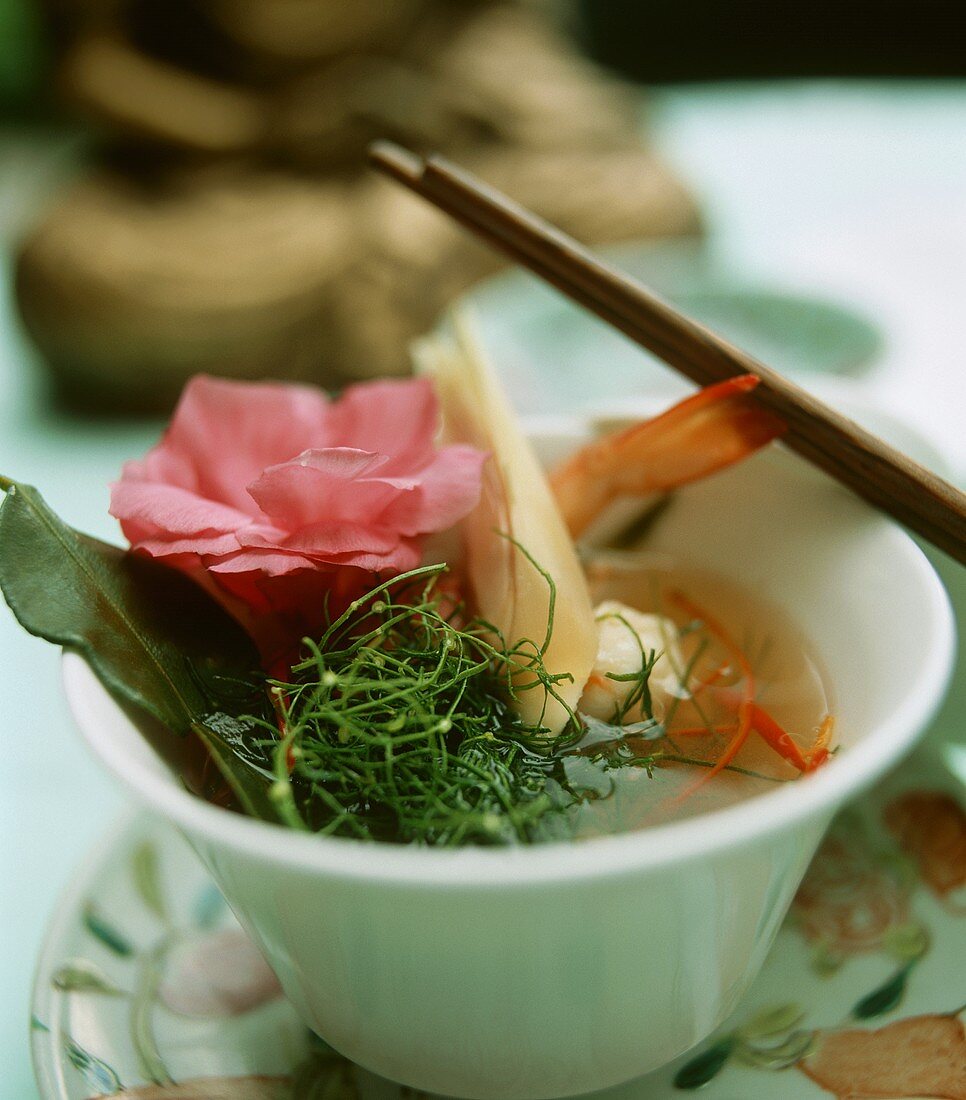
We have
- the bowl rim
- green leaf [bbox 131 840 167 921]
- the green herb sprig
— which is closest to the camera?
the bowl rim

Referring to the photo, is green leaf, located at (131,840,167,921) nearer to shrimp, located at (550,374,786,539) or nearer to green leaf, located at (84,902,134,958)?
green leaf, located at (84,902,134,958)

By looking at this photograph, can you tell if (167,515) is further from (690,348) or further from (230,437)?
(690,348)

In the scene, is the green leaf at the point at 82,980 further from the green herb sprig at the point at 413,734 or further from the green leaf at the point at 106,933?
the green herb sprig at the point at 413,734

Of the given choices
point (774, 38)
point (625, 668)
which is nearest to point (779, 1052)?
point (625, 668)

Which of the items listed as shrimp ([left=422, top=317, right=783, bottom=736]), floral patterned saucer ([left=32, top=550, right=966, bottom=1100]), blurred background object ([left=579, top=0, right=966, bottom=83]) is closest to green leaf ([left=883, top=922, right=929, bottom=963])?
floral patterned saucer ([left=32, top=550, right=966, bottom=1100])

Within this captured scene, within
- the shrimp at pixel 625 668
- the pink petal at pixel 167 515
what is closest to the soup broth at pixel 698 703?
the shrimp at pixel 625 668

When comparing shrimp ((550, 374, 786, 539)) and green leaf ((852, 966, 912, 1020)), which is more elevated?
shrimp ((550, 374, 786, 539))
